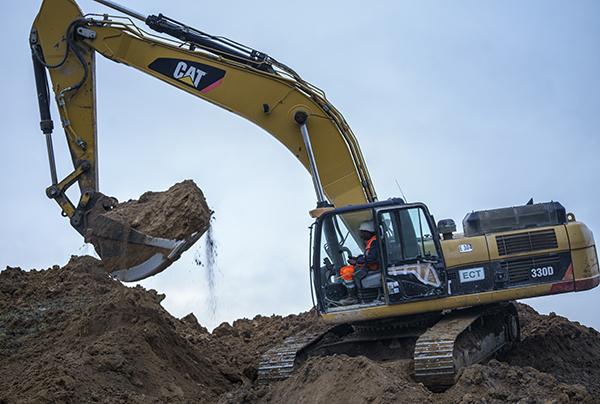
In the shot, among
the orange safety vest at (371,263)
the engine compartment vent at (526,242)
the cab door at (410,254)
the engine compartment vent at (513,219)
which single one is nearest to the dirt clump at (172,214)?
the orange safety vest at (371,263)

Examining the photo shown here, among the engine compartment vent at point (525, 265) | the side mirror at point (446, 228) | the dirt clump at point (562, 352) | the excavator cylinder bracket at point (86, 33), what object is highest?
the excavator cylinder bracket at point (86, 33)

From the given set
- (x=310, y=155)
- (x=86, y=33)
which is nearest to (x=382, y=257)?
(x=310, y=155)

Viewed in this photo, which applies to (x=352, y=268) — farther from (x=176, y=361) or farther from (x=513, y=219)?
(x=176, y=361)

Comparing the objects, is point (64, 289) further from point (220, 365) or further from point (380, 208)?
point (380, 208)

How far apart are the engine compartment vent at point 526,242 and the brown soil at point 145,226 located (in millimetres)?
3513

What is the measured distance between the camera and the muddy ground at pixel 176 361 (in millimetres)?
8922

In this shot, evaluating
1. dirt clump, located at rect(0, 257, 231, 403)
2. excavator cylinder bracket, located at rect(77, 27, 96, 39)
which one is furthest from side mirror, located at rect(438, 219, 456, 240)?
excavator cylinder bracket, located at rect(77, 27, 96, 39)

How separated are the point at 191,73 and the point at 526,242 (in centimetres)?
457

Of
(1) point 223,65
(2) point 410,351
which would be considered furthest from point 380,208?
(1) point 223,65

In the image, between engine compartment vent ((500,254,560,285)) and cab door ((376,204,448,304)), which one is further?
engine compartment vent ((500,254,560,285))

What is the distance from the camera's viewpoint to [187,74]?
38.1ft

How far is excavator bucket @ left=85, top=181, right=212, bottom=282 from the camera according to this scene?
35.8 feet

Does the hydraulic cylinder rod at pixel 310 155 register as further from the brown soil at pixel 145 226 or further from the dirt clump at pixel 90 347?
the dirt clump at pixel 90 347

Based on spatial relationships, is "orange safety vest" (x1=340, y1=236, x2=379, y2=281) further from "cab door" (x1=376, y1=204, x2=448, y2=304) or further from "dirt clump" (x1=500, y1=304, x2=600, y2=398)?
"dirt clump" (x1=500, y1=304, x2=600, y2=398)
